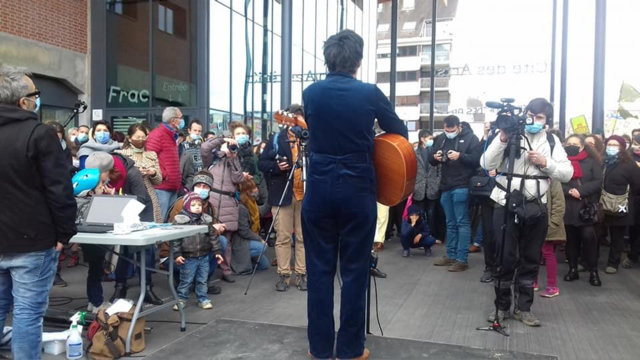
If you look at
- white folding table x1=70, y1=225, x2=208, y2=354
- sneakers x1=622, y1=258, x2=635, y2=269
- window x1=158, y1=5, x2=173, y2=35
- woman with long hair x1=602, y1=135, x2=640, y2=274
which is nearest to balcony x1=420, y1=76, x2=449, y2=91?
window x1=158, y1=5, x2=173, y2=35

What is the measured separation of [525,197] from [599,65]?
4.78m

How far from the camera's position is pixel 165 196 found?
5.78m

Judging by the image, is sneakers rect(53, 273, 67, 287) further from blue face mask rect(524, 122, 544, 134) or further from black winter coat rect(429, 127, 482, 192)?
blue face mask rect(524, 122, 544, 134)

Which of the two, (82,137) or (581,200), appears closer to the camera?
(581,200)

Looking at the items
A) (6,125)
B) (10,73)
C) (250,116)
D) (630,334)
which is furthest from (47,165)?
(250,116)

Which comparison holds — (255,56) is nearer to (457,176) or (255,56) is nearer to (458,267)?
(457,176)

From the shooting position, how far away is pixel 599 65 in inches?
305

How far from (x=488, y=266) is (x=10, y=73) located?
479cm

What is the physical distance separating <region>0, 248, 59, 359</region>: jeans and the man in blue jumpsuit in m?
1.45

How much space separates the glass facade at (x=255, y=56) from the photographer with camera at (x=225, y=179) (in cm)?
600

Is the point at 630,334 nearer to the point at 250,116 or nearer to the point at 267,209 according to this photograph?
the point at 267,209

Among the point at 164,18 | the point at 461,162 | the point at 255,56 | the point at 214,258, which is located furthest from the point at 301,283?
the point at 255,56

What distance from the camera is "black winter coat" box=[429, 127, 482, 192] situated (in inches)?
240

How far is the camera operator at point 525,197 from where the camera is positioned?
13.3 feet
